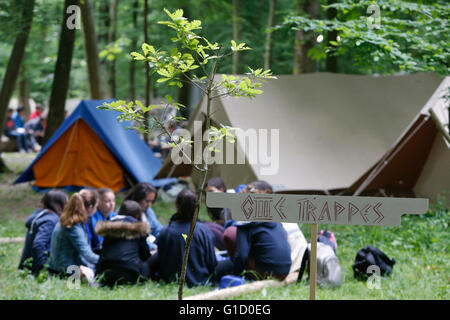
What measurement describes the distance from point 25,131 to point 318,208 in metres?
14.7

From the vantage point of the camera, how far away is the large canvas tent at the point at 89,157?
9039 mm

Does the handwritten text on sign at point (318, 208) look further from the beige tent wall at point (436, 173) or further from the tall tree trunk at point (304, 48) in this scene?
the tall tree trunk at point (304, 48)

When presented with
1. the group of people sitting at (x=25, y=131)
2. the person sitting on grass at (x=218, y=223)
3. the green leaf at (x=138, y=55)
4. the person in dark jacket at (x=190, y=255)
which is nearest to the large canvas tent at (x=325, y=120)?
the person sitting on grass at (x=218, y=223)

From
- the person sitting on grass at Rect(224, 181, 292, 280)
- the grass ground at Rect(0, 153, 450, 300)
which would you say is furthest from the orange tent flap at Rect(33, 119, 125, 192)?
the person sitting on grass at Rect(224, 181, 292, 280)

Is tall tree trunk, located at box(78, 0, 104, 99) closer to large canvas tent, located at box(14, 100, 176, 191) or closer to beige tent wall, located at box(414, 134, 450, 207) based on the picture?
large canvas tent, located at box(14, 100, 176, 191)

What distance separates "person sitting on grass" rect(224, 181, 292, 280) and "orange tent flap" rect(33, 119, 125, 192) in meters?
4.94

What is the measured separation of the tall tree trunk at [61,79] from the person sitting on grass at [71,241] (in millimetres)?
5409

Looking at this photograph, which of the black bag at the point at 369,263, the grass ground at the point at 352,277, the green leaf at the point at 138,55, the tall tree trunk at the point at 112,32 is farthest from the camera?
the tall tree trunk at the point at 112,32

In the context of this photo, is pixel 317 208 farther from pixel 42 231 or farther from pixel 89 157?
pixel 89 157

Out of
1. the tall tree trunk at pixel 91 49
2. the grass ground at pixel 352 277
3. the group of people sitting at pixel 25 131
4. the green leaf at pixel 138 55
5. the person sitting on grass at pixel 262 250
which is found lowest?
the grass ground at pixel 352 277

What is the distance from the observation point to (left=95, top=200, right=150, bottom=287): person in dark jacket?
14.8ft

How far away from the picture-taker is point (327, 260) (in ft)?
14.9

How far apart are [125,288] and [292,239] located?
60.5 inches

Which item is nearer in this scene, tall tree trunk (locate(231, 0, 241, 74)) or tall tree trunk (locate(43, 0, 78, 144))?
tall tree trunk (locate(43, 0, 78, 144))
